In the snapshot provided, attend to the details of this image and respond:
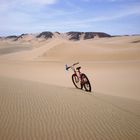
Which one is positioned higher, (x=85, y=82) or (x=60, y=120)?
(x=60, y=120)

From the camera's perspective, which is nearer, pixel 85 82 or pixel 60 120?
pixel 60 120

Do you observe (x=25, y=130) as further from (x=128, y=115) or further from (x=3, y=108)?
(x=128, y=115)

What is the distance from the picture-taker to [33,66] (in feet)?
82.2

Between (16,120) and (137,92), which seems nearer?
(16,120)

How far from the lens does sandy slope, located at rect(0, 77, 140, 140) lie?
432cm

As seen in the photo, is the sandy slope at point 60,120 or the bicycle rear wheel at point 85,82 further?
the bicycle rear wheel at point 85,82

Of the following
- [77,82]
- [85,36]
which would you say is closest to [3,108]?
[77,82]

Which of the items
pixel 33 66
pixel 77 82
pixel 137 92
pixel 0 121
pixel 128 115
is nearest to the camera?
pixel 0 121

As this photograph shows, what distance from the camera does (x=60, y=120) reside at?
16.6ft

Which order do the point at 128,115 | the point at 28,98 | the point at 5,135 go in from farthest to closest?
1. the point at 28,98
2. the point at 128,115
3. the point at 5,135

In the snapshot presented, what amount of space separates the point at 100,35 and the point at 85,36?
10.9 metres

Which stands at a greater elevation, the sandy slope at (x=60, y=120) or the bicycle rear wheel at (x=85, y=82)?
the sandy slope at (x=60, y=120)

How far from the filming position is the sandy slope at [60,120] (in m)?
4.32

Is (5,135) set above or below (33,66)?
above
